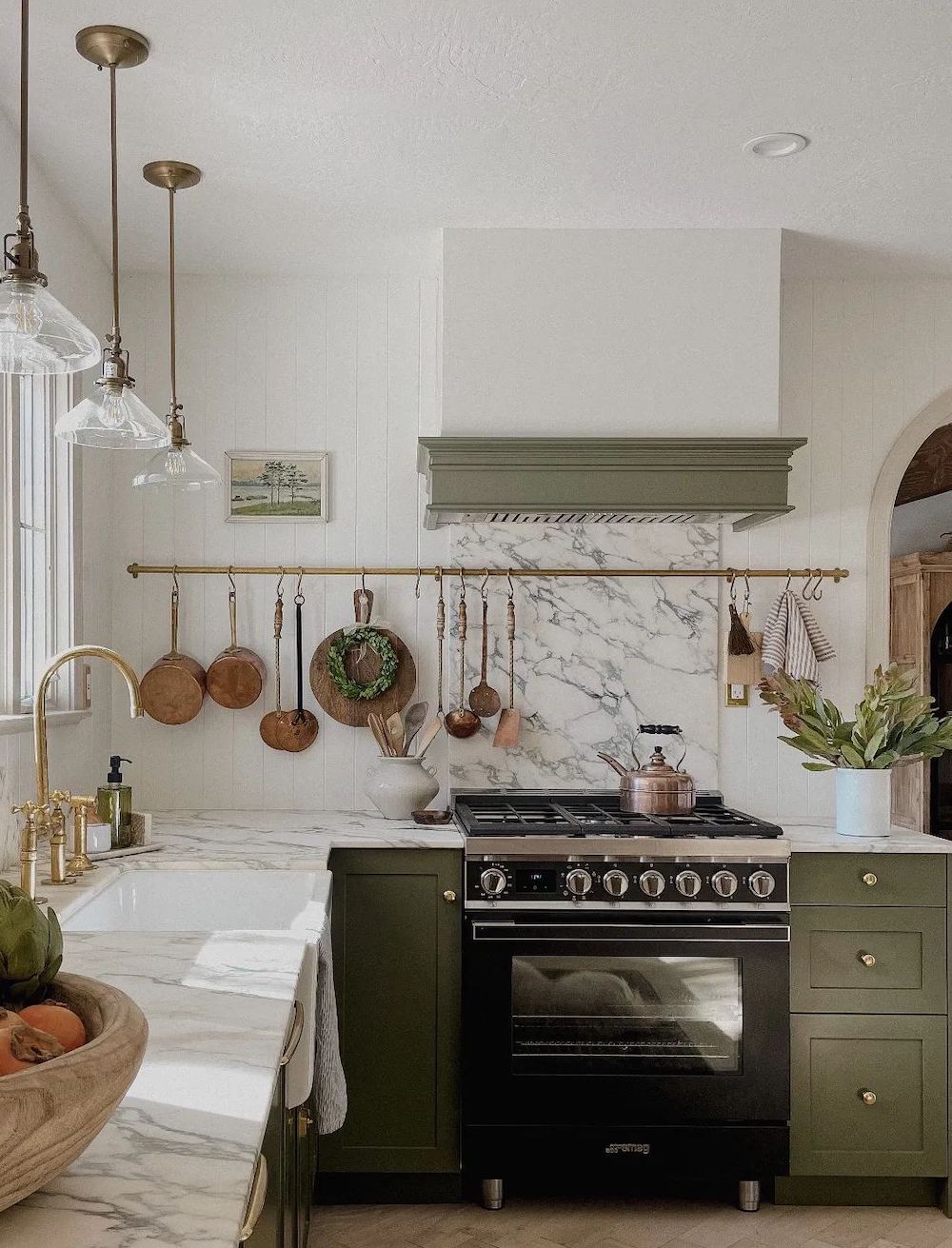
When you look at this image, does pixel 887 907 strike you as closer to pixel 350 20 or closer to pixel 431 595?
pixel 431 595

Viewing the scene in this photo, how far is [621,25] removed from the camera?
2098 millimetres

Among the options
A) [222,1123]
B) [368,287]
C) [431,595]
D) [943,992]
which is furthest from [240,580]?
[222,1123]

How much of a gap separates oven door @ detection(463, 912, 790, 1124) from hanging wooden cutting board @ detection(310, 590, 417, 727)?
862 mm

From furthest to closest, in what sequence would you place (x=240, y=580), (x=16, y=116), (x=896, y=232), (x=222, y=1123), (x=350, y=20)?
(x=240, y=580) → (x=896, y=232) → (x=16, y=116) → (x=350, y=20) → (x=222, y=1123)

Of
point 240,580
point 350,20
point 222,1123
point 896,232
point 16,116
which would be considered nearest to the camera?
point 222,1123

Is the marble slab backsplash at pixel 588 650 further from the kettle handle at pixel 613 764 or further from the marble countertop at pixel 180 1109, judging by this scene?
the marble countertop at pixel 180 1109

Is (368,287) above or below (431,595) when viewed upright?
above

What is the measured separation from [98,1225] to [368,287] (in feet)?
10.1

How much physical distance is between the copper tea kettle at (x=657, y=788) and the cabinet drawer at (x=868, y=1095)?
2.03 feet

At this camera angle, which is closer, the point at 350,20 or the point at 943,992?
the point at 350,20

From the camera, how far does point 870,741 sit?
3.01m

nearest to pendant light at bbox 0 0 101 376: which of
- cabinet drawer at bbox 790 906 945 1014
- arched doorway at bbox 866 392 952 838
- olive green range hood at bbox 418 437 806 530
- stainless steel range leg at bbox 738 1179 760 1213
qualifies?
olive green range hood at bbox 418 437 806 530

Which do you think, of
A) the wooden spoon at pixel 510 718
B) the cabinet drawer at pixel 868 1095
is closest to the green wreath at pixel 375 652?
the wooden spoon at pixel 510 718

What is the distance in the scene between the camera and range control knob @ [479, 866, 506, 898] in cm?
281
